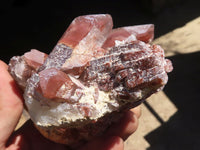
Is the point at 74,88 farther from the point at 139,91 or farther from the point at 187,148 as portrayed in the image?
the point at 187,148

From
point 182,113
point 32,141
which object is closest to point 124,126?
point 32,141

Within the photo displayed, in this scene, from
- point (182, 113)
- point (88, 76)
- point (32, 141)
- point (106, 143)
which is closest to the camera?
point (88, 76)

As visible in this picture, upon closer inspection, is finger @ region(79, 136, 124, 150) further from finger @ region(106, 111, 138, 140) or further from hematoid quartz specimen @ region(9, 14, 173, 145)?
hematoid quartz specimen @ region(9, 14, 173, 145)

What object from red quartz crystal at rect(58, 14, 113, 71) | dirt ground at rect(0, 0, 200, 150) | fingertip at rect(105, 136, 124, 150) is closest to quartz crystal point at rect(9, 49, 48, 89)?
red quartz crystal at rect(58, 14, 113, 71)

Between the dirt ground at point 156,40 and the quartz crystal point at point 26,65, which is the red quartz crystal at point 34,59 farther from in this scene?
the dirt ground at point 156,40

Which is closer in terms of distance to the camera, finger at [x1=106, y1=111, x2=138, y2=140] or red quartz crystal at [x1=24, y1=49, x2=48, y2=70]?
red quartz crystal at [x1=24, y1=49, x2=48, y2=70]

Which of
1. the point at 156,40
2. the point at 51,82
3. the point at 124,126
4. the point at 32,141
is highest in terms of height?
the point at 51,82

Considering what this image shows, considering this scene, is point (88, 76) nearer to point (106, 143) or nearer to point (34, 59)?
point (34, 59)

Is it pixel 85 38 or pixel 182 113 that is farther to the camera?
pixel 182 113
